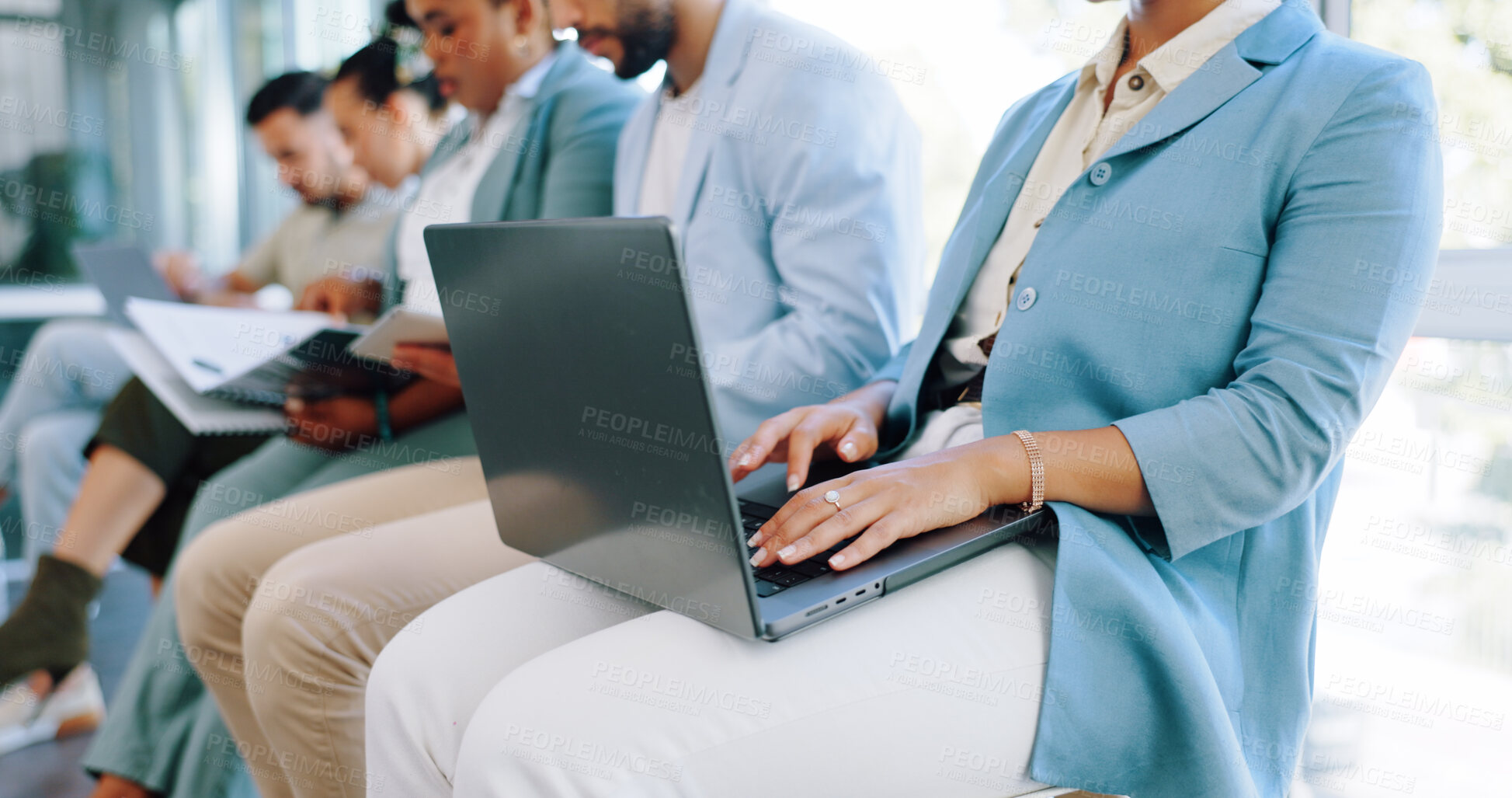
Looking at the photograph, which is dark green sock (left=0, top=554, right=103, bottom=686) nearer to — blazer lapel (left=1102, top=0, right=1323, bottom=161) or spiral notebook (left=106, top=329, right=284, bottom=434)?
spiral notebook (left=106, top=329, right=284, bottom=434)

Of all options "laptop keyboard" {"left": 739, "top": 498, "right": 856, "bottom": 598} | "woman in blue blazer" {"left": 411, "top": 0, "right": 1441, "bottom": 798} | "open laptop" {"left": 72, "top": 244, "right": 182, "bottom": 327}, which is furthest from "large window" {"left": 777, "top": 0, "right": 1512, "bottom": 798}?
"open laptop" {"left": 72, "top": 244, "right": 182, "bottom": 327}

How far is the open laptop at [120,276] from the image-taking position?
1.76 metres

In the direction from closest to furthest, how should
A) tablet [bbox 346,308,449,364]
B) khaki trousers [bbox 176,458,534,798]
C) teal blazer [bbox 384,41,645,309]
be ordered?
khaki trousers [bbox 176,458,534,798], tablet [bbox 346,308,449,364], teal blazer [bbox 384,41,645,309]

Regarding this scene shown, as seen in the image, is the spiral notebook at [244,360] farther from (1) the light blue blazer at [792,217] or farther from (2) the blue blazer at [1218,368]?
(2) the blue blazer at [1218,368]

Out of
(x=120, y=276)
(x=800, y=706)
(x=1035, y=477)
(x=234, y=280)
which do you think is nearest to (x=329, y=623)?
(x=800, y=706)

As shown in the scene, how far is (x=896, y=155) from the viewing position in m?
1.26

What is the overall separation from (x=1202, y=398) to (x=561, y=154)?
3.60 feet

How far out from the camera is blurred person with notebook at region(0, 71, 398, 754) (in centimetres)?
231

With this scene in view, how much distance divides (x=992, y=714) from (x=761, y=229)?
29.9 inches

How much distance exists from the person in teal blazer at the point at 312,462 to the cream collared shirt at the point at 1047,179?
70 centimetres

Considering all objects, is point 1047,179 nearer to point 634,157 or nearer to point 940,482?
point 940,482

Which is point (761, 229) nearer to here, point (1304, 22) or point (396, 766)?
point (1304, 22)

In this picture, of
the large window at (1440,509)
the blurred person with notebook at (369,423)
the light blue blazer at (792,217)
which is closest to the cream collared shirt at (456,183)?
the blurred person with notebook at (369,423)

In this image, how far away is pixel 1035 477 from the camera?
2.40 ft
